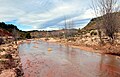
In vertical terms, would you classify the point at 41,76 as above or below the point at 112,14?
below

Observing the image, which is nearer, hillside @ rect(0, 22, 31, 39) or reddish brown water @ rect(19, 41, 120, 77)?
reddish brown water @ rect(19, 41, 120, 77)

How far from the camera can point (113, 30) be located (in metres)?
34.3

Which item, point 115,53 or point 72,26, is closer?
point 115,53

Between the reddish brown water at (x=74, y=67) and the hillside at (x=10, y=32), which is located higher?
the hillside at (x=10, y=32)

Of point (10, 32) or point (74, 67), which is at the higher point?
point (10, 32)

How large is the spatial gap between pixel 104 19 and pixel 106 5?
2854mm

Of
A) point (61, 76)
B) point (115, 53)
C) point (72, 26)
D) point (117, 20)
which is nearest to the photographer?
point (61, 76)

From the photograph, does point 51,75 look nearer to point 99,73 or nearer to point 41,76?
point 41,76

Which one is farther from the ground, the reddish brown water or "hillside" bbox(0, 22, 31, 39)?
"hillside" bbox(0, 22, 31, 39)

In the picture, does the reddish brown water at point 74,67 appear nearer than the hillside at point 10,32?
Yes

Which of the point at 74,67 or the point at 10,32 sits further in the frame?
the point at 10,32

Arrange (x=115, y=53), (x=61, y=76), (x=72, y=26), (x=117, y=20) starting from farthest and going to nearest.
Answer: (x=72, y=26) < (x=117, y=20) < (x=115, y=53) < (x=61, y=76)

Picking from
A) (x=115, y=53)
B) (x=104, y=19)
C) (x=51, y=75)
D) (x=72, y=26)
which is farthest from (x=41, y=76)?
(x=72, y=26)

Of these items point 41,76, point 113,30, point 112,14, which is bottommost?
point 41,76
